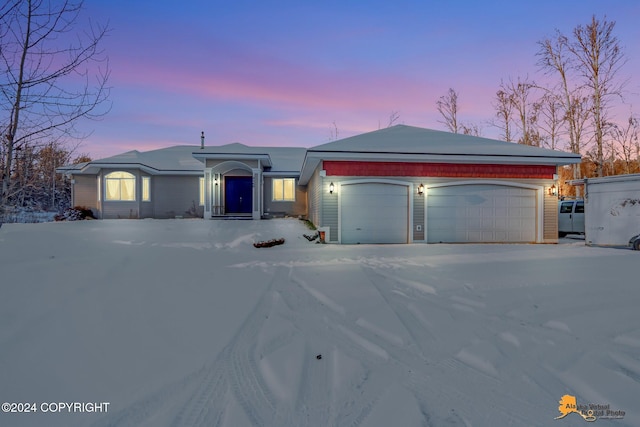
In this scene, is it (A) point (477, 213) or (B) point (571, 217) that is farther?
(B) point (571, 217)

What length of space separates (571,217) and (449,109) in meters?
17.4

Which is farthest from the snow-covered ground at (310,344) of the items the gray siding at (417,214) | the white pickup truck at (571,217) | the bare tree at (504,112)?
the bare tree at (504,112)

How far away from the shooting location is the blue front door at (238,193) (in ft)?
57.6

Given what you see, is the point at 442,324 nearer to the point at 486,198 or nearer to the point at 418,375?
the point at 418,375

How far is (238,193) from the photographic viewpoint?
17766 mm

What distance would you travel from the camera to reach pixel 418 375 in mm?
2598

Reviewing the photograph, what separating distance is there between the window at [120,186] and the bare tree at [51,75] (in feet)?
47.5

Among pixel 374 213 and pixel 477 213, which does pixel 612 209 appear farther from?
pixel 374 213

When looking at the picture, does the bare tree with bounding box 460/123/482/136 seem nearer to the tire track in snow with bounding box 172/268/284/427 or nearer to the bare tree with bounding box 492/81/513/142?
the bare tree with bounding box 492/81/513/142

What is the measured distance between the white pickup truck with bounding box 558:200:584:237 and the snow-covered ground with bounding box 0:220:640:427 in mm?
8367

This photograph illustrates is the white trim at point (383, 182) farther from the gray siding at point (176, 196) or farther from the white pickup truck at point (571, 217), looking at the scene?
the gray siding at point (176, 196)

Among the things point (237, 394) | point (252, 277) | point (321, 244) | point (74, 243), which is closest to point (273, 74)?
point (321, 244)

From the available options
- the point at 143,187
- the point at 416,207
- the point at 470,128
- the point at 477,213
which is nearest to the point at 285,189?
the point at 143,187

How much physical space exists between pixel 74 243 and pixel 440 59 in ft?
55.1
